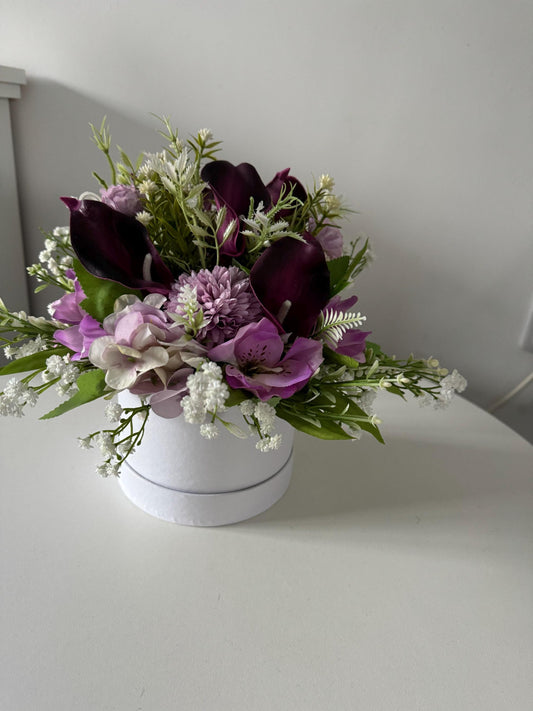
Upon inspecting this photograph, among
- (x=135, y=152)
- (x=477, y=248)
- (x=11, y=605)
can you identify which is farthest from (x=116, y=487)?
(x=477, y=248)

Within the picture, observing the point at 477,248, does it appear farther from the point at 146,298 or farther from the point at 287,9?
the point at 146,298

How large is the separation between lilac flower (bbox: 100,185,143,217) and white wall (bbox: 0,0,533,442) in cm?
46

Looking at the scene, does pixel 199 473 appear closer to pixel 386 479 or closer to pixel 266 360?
pixel 266 360

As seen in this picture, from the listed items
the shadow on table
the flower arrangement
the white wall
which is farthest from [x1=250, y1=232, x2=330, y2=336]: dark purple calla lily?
the white wall

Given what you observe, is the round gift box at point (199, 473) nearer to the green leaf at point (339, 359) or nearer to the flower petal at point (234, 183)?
the green leaf at point (339, 359)

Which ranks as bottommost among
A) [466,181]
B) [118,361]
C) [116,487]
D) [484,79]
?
[116,487]

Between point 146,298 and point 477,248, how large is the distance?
2.24 ft

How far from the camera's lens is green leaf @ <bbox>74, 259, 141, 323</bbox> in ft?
1.44

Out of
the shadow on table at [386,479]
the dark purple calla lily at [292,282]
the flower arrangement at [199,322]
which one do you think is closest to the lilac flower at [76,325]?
the flower arrangement at [199,322]

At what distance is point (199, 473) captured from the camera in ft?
1.62

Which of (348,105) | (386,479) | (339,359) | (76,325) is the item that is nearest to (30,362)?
(76,325)

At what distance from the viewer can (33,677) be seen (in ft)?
1.27

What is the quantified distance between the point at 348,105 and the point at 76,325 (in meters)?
0.61

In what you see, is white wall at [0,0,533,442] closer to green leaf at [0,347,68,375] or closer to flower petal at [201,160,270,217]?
flower petal at [201,160,270,217]
